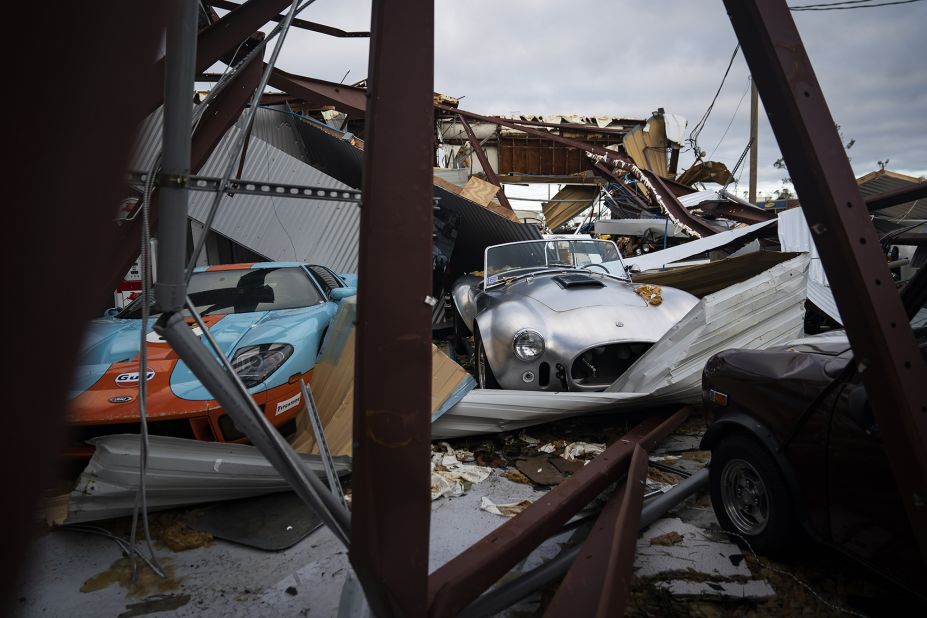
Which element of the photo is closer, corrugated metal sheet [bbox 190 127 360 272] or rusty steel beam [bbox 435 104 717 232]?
corrugated metal sheet [bbox 190 127 360 272]

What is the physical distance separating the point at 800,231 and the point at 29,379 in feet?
27.8

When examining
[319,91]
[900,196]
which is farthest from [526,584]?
[319,91]

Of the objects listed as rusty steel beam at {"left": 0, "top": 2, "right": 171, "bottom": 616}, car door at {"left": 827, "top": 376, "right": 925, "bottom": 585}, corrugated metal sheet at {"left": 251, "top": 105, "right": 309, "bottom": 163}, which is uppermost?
corrugated metal sheet at {"left": 251, "top": 105, "right": 309, "bottom": 163}

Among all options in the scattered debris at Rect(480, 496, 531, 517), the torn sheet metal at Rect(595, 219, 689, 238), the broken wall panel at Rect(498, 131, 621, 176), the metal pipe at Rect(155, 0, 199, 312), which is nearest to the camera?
the metal pipe at Rect(155, 0, 199, 312)

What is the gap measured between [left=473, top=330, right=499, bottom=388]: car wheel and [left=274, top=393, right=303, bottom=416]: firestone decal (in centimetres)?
158

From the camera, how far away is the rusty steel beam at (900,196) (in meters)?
1.86

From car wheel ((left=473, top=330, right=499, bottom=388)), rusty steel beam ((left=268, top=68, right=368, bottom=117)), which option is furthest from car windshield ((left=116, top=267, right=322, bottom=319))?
rusty steel beam ((left=268, top=68, right=368, bottom=117))

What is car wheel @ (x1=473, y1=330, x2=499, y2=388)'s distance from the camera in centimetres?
453

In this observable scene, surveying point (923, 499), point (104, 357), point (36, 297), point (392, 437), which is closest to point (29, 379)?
point (36, 297)

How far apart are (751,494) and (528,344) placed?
189 cm

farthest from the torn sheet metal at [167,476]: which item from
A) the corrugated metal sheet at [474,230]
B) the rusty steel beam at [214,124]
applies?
the corrugated metal sheet at [474,230]

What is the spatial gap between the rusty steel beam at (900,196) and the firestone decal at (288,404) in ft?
10.5

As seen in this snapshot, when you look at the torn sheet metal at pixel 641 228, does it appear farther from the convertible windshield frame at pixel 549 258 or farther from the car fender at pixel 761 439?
the car fender at pixel 761 439

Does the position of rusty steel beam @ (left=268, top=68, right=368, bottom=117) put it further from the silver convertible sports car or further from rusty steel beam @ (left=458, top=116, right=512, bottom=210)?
rusty steel beam @ (left=458, top=116, right=512, bottom=210)
